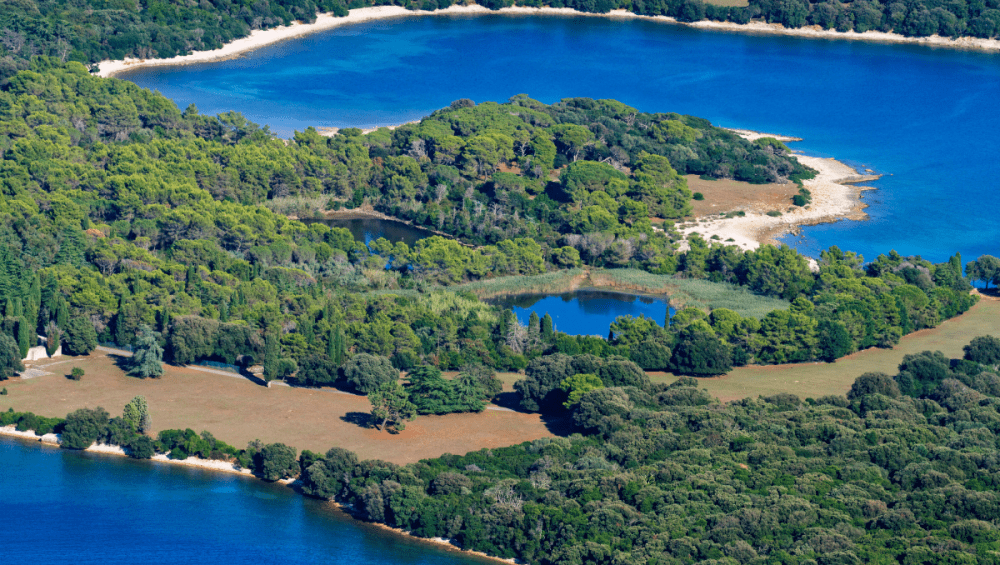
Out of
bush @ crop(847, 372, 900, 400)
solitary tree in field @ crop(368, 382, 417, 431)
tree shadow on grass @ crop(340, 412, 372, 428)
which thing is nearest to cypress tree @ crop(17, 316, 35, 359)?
tree shadow on grass @ crop(340, 412, 372, 428)


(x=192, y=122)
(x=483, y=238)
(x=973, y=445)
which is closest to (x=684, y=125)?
(x=483, y=238)

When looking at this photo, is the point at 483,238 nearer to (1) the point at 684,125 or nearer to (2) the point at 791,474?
(1) the point at 684,125

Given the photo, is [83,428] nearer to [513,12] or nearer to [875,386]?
[875,386]

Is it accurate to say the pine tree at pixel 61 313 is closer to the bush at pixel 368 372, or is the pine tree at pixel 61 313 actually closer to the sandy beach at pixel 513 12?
the bush at pixel 368 372

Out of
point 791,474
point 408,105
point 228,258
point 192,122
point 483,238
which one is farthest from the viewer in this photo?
point 408,105

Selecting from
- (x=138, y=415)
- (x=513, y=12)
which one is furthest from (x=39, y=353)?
(x=513, y=12)

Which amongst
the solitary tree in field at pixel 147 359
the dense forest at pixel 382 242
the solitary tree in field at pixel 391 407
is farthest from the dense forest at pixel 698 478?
the dense forest at pixel 382 242
